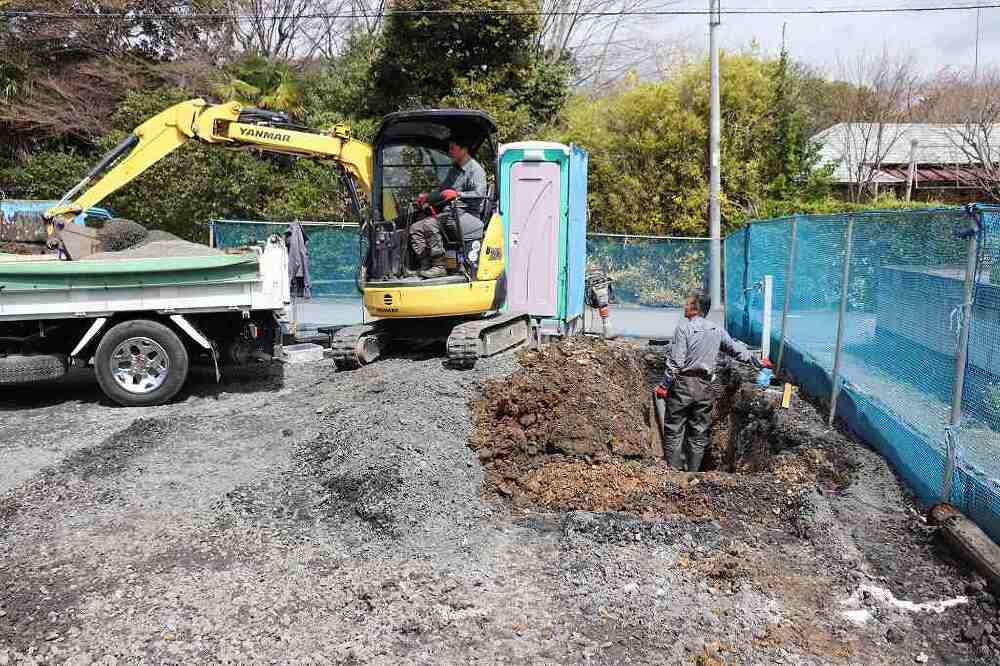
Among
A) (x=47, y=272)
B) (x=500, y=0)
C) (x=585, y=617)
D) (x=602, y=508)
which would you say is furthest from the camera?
(x=500, y=0)

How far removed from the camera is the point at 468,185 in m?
7.98

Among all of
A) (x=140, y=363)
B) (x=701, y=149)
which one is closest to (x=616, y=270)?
(x=701, y=149)

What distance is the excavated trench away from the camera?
17.3ft

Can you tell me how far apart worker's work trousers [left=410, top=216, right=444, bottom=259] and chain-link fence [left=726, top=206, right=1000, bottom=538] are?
12.5 ft

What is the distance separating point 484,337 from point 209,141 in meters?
4.04

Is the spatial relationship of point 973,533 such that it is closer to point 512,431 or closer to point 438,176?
point 512,431

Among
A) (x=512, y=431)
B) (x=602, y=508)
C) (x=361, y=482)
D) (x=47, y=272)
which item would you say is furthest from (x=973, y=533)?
(x=47, y=272)

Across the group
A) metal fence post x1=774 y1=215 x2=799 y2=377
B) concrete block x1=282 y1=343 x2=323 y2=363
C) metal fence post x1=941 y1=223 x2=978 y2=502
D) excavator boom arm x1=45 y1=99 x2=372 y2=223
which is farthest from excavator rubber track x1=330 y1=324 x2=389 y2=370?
metal fence post x1=941 y1=223 x2=978 y2=502

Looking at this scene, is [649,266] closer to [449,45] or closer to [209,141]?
[449,45]

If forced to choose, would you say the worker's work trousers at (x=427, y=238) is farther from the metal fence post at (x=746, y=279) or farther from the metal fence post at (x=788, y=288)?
the metal fence post at (x=746, y=279)

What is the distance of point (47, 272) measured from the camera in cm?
760

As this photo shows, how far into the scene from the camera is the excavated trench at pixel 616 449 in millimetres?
5258

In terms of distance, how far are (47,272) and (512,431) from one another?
492 cm

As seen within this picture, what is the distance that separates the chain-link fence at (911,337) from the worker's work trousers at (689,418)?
107cm
